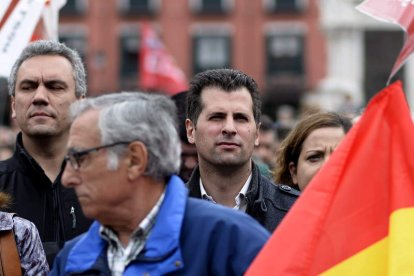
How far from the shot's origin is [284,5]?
51.5 meters

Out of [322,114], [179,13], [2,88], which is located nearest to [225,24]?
[179,13]

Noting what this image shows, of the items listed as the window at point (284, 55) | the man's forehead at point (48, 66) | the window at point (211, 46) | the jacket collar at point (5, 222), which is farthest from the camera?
the window at point (211, 46)

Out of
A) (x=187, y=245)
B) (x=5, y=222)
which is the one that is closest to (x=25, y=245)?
(x=5, y=222)

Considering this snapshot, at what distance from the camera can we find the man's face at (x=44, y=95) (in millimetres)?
5832

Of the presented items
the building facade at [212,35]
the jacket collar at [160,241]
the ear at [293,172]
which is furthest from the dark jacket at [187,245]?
the building facade at [212,35]

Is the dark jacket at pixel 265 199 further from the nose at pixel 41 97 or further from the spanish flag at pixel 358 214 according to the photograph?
the spanish flag at pixel 358 214

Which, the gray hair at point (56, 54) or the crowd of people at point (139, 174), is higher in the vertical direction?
the gray hair at point (56, 54)

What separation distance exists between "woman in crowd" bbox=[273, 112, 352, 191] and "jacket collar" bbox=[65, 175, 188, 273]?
7.23ft

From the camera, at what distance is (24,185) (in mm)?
5750

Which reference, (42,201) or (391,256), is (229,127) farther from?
(391,256)

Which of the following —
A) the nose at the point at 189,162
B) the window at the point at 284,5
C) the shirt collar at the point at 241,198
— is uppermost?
Result: the shirt collar at the point at 241,198

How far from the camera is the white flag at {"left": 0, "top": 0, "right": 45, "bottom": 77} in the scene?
22.7 ft

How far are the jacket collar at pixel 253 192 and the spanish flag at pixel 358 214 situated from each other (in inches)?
49.0

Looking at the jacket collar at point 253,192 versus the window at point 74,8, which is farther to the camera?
the window at point 74,8
